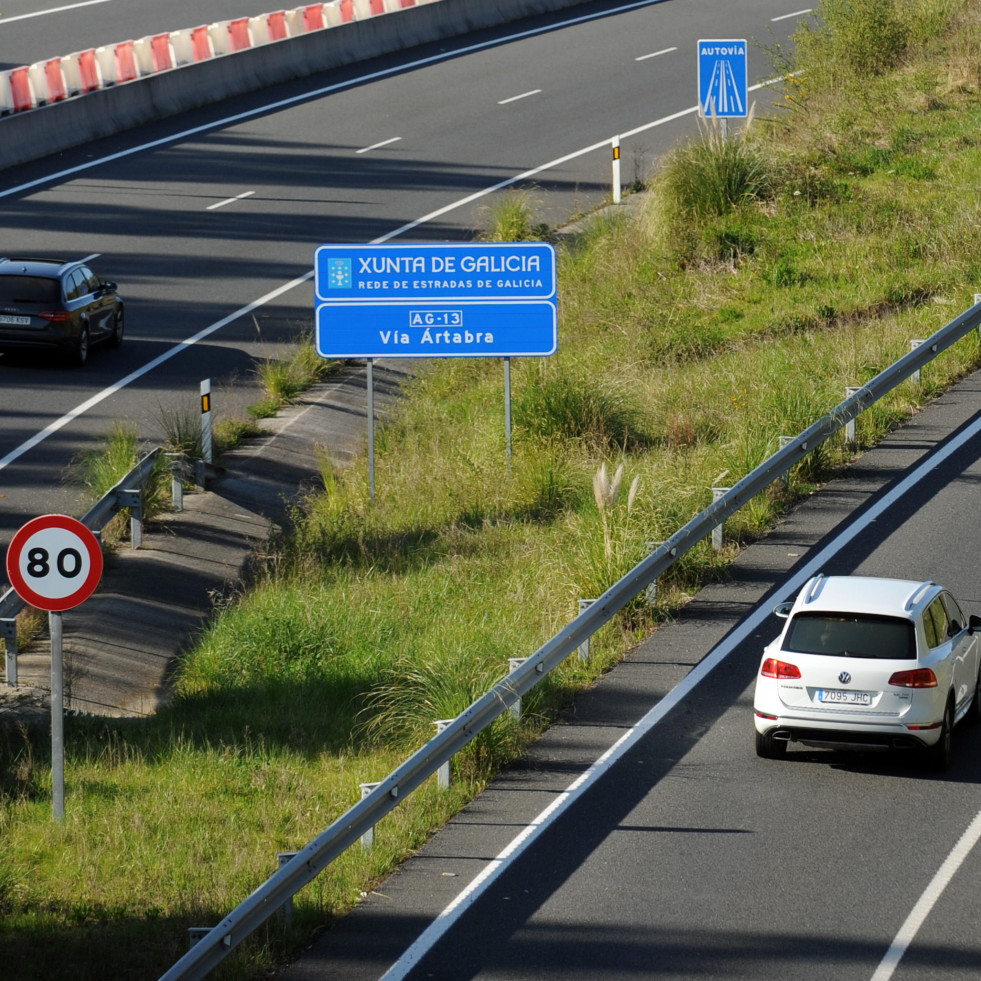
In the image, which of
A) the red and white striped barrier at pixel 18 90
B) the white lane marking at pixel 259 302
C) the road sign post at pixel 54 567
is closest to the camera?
the road sign post at pixel 54 567

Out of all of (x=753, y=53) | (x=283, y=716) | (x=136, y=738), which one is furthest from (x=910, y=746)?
(x=753, y=53)

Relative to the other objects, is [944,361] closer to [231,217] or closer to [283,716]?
[283,716]

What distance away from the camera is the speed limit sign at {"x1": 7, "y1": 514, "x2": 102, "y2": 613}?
10.9m

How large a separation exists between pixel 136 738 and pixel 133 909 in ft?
10.1

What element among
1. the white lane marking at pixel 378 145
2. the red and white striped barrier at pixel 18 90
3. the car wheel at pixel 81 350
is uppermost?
the red and white striped barrier at pixel 18 90

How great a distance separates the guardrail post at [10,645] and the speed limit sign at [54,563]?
2.72 meters

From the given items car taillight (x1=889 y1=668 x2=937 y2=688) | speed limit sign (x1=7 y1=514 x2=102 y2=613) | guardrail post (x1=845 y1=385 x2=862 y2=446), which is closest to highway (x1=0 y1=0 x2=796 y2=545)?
speed limit sign (x1=7 y1=514 x2=102 y2=613)

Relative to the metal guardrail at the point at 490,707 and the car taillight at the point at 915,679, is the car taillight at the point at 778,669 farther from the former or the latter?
the metal guardrail at the point at 490,707

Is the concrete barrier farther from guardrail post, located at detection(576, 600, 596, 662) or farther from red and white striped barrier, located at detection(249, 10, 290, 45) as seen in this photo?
guardrail post, located at detection(576, 600, 596, 662)

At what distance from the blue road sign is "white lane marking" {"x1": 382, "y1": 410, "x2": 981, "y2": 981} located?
11.6 meters

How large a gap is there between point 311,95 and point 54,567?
32330 mm

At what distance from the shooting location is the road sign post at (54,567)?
35.7 ft

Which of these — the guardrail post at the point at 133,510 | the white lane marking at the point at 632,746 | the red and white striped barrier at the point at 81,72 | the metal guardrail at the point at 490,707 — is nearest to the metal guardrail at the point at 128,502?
the guardrail post at the point at 133,510

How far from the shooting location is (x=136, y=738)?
12484 millimetres
